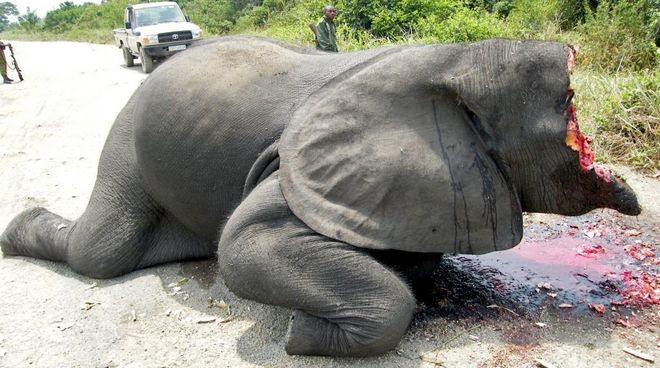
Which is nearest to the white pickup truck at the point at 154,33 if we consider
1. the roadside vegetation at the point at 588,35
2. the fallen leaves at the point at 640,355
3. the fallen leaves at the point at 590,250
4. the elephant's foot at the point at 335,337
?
the roadside vegetation at the point at 588,35

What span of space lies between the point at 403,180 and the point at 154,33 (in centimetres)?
1569

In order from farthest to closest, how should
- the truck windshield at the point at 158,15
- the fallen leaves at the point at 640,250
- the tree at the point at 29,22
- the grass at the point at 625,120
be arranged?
1. the tree at the point at 29,22
2. the truck windshield at the point at 158,15
3. the grass at the point at 625,120
4. the fallen leaves at the point at 640,250

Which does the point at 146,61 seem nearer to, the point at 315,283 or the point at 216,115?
the point at 216,115

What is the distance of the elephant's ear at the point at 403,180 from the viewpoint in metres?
3.10

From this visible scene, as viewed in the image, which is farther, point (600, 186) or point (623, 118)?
point (623, 118)

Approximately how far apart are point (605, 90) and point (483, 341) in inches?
205

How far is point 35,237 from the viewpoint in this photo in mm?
4715

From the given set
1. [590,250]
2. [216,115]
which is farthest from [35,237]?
[590,250]

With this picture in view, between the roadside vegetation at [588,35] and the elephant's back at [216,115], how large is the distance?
4.06m

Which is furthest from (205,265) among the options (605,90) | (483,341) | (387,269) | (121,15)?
(121,15)

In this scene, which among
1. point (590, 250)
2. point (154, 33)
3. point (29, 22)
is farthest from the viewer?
point (29, 22)

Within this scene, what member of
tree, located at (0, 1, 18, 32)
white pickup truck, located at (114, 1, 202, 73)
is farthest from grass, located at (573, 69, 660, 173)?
tree, located at (0, 1, 18, 32)

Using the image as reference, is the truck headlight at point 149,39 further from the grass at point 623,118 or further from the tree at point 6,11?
the tree at point 6,11

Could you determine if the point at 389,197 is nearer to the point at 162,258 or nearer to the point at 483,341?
the point at 483,341
